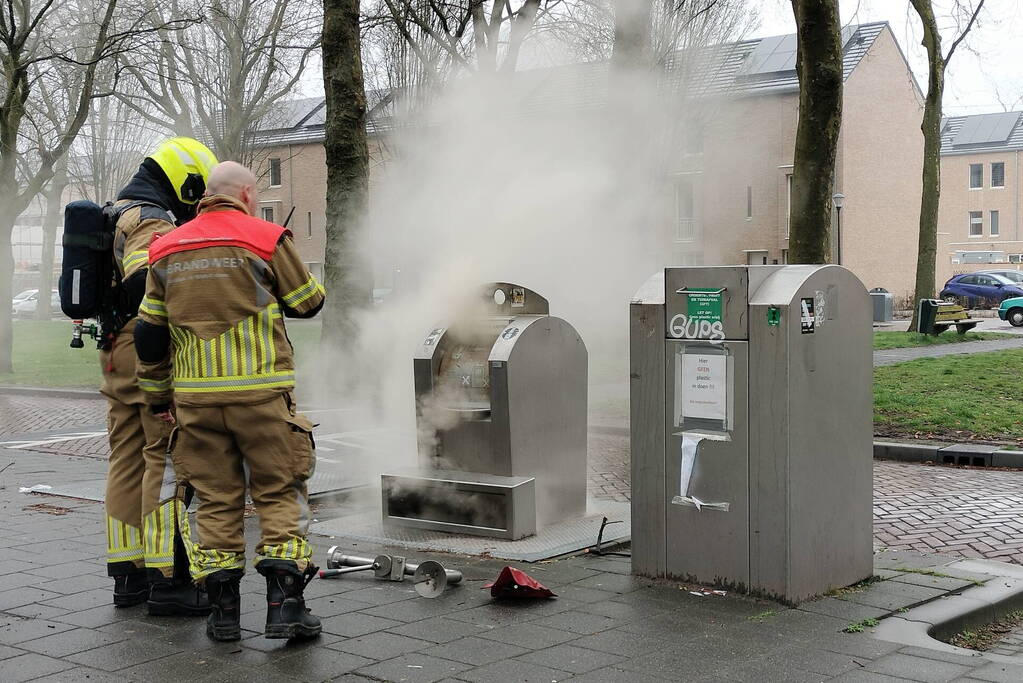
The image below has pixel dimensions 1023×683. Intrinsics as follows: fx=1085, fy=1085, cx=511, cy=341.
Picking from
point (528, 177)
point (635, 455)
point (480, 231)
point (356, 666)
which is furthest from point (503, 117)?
point (356, 666)

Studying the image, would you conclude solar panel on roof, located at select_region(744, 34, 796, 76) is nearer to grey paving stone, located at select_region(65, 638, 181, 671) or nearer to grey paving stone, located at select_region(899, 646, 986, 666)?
grey paving stone, located at select_region(899, 646, 986, 666)

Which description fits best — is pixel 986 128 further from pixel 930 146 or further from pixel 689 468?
pixel 689 468

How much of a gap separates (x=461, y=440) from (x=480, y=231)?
1.61m

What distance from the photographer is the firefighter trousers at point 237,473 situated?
3805 mm

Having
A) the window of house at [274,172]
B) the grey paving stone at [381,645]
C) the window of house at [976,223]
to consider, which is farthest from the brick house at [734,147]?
the window of house at [976,223]

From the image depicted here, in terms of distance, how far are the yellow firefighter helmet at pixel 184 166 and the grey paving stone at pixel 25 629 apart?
177 cm

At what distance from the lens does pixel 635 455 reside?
178 inches

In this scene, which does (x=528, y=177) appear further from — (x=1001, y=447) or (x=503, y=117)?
(x=1001, y=447)

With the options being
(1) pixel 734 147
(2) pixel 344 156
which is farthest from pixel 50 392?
(1) pixel 734 147

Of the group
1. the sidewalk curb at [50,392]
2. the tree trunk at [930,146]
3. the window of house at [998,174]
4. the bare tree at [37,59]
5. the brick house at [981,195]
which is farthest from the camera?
the window of house at [998,174]

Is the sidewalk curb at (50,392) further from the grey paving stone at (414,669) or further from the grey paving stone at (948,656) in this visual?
the grey paving stone at (948,656)

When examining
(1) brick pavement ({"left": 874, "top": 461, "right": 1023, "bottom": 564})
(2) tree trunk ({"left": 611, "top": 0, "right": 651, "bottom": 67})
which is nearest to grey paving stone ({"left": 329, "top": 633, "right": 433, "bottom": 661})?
(1) brick pavement ({"left": 874, "top": 461, "right": 1023, "bottom": 564})

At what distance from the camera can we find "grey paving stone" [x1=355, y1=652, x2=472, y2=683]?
134 inches

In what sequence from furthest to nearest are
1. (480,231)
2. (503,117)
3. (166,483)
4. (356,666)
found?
(503,117)
(480,231)
(166,483)
(356,666)
